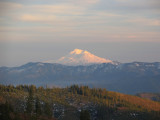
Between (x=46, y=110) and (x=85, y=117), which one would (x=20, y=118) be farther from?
(x=46, y=110)

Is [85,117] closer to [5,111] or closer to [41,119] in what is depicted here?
[41,119]

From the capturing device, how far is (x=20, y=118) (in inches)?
5384

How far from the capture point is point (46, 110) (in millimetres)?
197500

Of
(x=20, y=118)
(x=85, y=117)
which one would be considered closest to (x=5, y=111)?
(x=20, y=118)

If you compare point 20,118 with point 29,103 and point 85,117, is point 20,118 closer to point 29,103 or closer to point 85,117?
point 85,117

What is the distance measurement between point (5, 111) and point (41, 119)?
1735cm

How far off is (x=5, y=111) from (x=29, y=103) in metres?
55.4

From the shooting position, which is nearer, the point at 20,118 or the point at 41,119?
the point at 20,118

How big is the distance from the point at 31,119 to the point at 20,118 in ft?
18.6

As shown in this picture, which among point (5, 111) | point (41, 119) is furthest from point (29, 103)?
point (5, 111)

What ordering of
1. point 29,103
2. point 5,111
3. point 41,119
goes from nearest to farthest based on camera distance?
point 5,111, point 41,119, point 29,103

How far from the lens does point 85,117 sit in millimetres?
154125

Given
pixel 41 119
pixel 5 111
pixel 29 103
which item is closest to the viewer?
pixel 5 111

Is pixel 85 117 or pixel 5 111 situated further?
pixel 85 117
